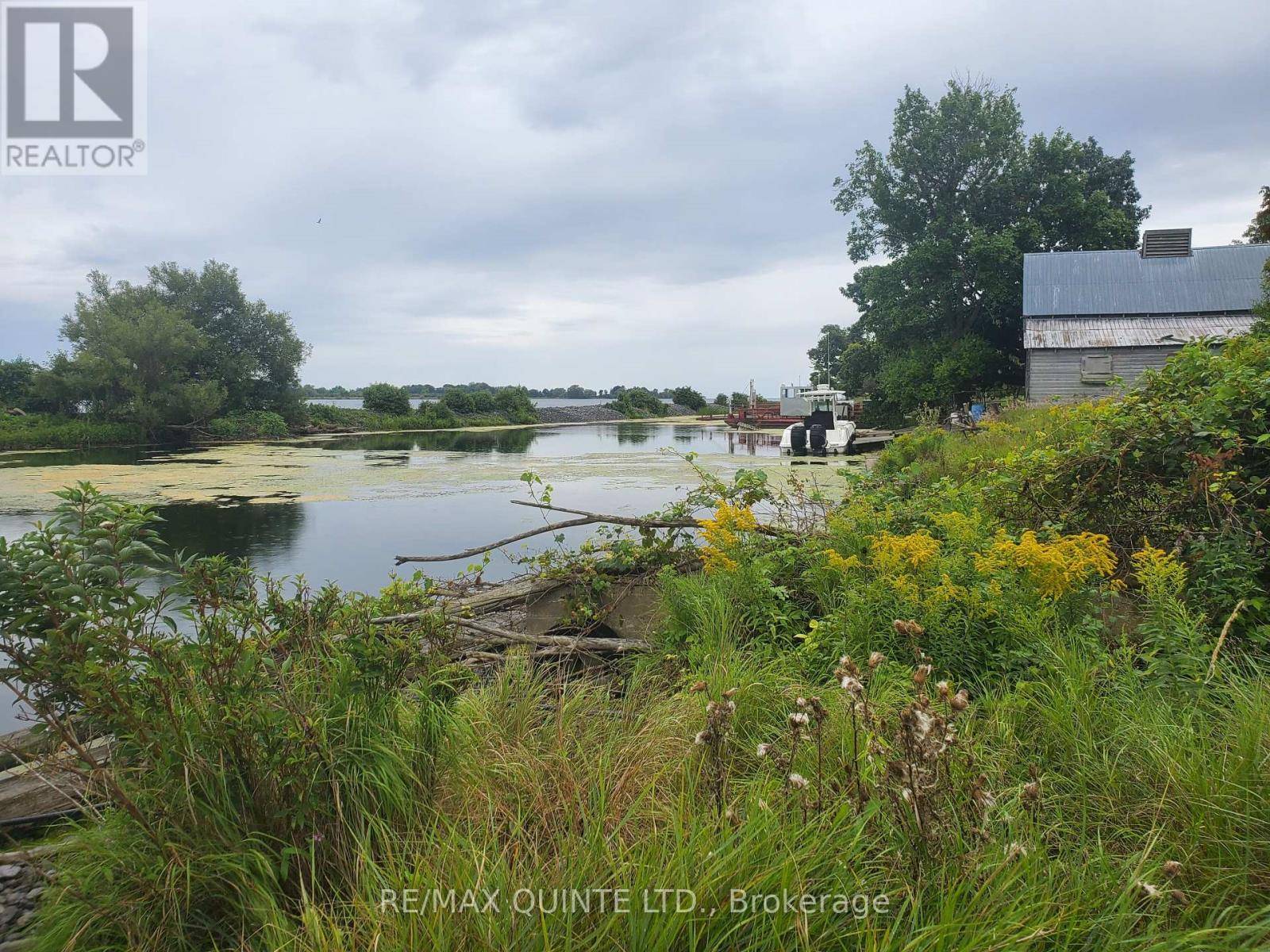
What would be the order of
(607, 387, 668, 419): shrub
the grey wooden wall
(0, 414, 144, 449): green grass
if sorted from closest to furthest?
1. the grey wooden wall
2. (0, 414, 144, 449): green grass
3. (607, 387, 668, 419): shrub

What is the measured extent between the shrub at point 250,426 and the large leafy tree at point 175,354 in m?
0.66

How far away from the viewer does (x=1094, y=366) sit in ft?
68.9

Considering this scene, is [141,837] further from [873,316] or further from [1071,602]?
[873,316]

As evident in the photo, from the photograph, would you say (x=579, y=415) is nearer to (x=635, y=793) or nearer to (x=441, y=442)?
(x=441, y=442)

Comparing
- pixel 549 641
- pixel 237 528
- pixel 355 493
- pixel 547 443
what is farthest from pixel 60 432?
pixel 549 641

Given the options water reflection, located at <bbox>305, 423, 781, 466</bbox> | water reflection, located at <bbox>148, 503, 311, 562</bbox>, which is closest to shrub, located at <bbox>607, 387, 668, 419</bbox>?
water reflection, located at <bbox>305, 423, 781, 466</bbox>

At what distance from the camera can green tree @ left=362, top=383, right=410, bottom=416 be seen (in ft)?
150

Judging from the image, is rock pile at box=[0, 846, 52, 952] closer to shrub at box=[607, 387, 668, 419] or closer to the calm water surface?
the calm water surface

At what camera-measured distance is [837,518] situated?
14.8 ft

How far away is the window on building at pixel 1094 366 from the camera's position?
20817 mm

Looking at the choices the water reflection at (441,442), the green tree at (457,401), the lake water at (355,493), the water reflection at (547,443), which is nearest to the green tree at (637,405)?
the green tree at (457,401)

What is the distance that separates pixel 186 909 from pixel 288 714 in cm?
49

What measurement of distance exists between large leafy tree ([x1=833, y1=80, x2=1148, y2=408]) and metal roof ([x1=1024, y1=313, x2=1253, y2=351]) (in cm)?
467

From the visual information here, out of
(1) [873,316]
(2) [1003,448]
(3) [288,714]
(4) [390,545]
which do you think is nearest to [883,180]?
(1) [873,316]
